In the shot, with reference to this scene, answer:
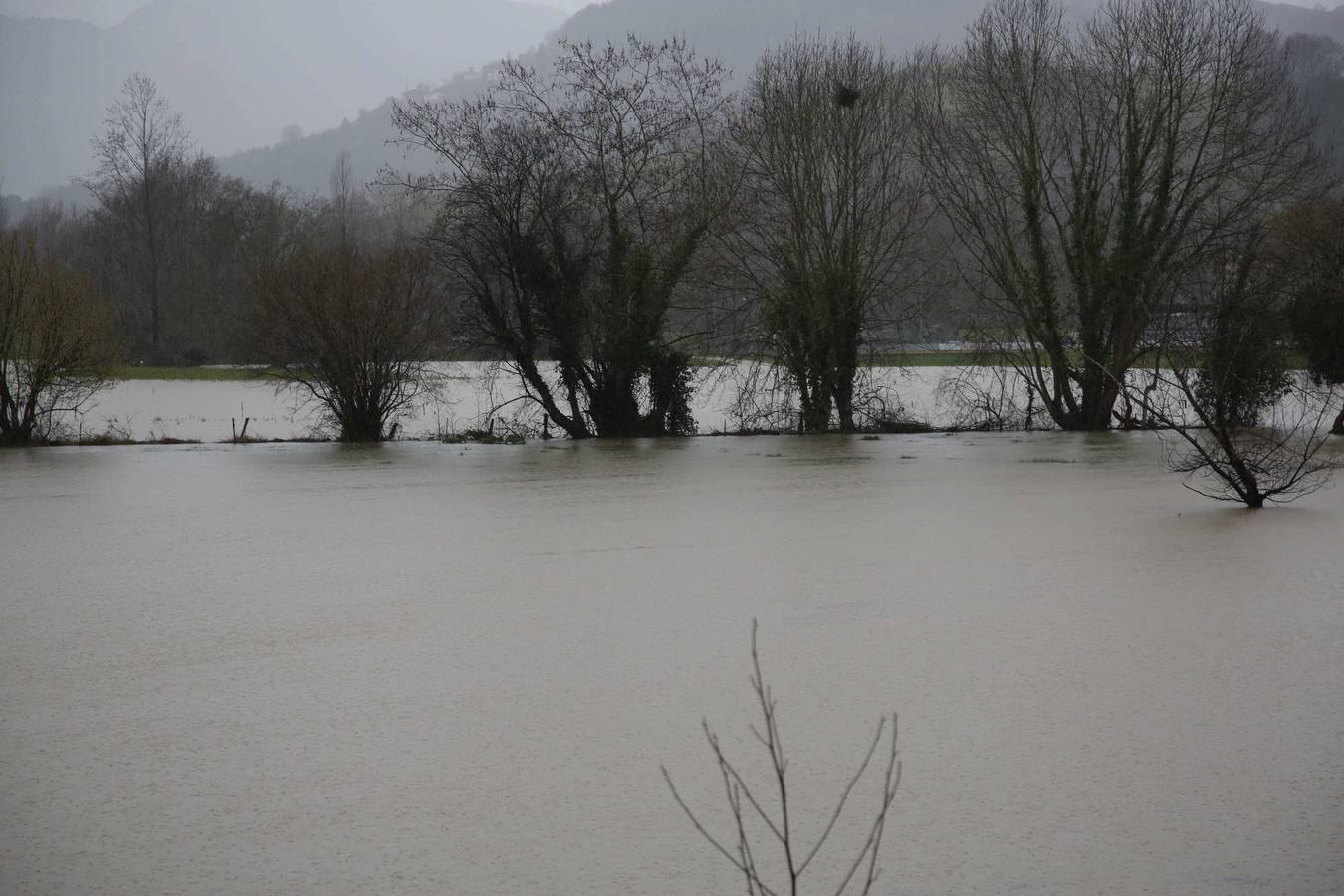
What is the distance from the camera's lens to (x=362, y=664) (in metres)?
6.20

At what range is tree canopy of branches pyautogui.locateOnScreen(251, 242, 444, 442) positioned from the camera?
19.6 meters

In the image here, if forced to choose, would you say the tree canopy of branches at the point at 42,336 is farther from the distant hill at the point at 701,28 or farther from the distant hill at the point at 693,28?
the distant hill at the point at 701,28

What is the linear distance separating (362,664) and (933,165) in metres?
17.5

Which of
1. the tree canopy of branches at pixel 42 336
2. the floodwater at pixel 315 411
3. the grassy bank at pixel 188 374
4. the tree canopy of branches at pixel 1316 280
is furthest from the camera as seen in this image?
the grassy bank at pixel 188 374

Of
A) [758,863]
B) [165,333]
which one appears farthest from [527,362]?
[165,333]

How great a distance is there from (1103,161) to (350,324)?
11.8 meters

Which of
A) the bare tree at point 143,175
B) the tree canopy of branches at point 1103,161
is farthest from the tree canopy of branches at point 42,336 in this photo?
the bare tree at point 143,175

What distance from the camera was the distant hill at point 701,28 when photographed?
114 metres

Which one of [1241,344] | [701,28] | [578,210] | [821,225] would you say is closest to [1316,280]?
[1241,344]

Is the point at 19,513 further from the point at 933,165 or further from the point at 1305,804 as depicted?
the point at 933,165

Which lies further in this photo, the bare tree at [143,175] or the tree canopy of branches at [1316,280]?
the bare tree at [143,175]

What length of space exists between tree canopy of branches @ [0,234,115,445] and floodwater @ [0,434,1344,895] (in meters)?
8.84

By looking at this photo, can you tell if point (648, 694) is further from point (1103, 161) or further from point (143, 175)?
point (143, 175)

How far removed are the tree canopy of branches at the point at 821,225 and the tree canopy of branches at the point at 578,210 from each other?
37.1 inches
